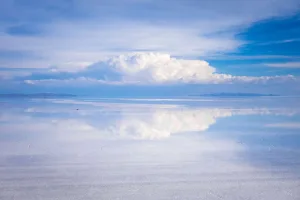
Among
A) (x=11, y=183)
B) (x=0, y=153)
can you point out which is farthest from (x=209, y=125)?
(x=11, y=183)

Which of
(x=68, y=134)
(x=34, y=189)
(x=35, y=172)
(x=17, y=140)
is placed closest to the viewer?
(x=34, y=189)

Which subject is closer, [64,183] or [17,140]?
[64,183]

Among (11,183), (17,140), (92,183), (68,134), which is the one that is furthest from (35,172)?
(68,134)

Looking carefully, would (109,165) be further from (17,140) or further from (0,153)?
(17,140)

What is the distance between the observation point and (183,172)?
5.96m

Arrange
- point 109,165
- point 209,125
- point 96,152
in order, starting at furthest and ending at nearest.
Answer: point 209,125, point 96,152, point 109,165

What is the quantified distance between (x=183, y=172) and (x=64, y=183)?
78.8 inches

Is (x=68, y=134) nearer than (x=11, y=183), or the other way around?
(x=11, y=183)

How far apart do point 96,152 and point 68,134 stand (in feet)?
8.81

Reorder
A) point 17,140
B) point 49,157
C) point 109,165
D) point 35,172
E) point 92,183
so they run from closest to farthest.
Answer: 1. point 92,183
2. point 35,172
3. point 109,165
4. point 49,157
5. point 17,140

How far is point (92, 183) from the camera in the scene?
5340 millimetres

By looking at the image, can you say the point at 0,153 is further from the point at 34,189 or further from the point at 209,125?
the point at 209,125

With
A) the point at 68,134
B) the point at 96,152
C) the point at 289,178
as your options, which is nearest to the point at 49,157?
the point at 96,152

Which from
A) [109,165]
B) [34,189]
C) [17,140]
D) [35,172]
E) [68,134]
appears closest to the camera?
[34,189]
